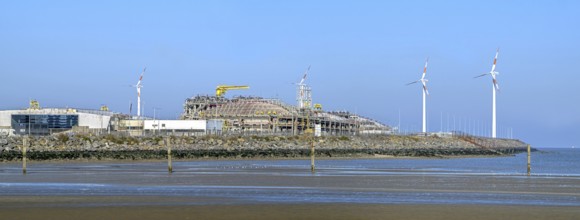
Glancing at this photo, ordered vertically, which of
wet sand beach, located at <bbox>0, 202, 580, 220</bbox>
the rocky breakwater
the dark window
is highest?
the dark window

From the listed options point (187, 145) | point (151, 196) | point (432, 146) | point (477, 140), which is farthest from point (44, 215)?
point (477, 140)

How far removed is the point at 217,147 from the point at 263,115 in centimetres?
6720

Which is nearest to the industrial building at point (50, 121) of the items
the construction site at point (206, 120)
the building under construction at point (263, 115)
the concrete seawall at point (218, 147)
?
the construction site at point (206, 120)

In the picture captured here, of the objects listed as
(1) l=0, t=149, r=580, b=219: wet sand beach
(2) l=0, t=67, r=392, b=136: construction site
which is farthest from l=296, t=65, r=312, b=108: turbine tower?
(1) l=0, t=149, r=580, b=219: wet sand beach

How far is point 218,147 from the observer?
4237 inches

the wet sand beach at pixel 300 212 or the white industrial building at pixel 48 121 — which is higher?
the white industrial building at pixel 48 121

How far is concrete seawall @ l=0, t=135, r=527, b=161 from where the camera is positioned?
89438mm

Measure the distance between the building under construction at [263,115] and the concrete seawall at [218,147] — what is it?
28.4 metres

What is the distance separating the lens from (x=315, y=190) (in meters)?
40.5

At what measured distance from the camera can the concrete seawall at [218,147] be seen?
89.4 m

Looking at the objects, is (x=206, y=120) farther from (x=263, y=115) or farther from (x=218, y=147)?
(x=218, y=147)

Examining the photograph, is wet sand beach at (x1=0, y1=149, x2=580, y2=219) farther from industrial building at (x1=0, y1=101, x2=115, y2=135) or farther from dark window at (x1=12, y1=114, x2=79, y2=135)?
dark window at (x1=12, y1=114, x2=79, y2=135)

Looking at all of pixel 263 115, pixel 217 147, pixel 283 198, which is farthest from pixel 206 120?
pixel 283 198

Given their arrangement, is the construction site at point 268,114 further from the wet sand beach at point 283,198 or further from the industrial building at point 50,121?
the wet sand beach at point 283,198
